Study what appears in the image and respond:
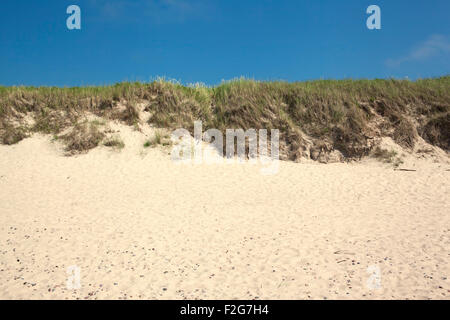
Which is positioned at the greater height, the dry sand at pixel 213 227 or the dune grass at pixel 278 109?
the dune grass at pixel 278 109

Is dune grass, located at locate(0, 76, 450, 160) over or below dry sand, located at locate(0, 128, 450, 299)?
over

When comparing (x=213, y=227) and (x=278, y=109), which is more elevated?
(x=278, y=109)

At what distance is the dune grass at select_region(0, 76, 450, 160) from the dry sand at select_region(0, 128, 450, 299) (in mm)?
1301

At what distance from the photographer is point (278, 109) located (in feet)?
46.8

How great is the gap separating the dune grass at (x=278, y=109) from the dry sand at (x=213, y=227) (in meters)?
1.30

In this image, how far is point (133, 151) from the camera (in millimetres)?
12883

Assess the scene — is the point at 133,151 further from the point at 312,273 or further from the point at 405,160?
the point at 405,160

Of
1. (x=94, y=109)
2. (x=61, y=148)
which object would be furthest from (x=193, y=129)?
(x=61, y=148)

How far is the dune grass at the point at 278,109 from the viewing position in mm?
13656

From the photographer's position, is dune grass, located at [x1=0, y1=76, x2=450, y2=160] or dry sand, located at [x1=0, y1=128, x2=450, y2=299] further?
dune grass, located at [x1=0, y1=76, x2=450, y2=160]

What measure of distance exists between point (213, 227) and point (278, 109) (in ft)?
25.5

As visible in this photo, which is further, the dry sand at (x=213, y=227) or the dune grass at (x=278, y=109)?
the dune grass at (x=278, y=109)

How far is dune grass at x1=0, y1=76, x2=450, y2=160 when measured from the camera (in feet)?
44.8

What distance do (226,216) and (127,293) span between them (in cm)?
362
